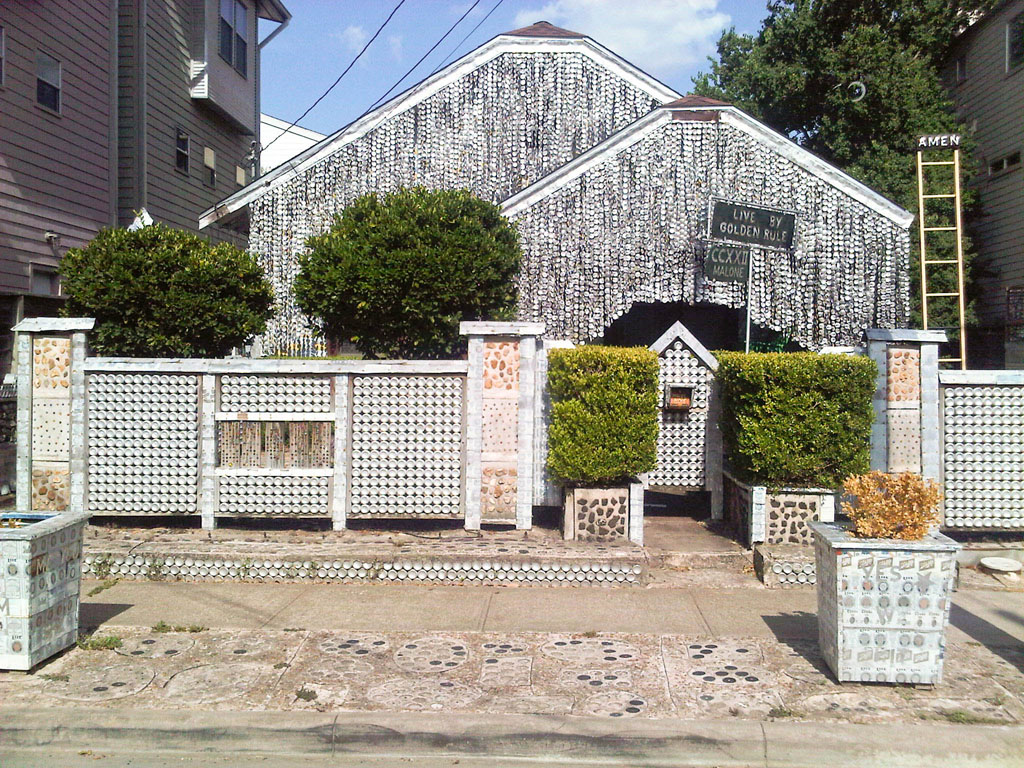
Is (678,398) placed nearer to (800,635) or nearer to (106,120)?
(800,635)

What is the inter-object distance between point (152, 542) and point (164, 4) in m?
12.9

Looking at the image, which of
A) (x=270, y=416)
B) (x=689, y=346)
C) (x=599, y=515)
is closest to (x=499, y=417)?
(x=599, y=515)

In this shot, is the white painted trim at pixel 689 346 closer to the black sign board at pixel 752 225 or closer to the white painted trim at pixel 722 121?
the black sign board at pixel 752 225

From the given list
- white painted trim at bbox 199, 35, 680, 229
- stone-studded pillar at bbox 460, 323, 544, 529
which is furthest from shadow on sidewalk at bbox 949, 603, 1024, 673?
white painted trim at bbox 199, 35, 680, 229

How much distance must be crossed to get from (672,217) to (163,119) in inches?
400

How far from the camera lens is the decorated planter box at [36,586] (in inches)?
223

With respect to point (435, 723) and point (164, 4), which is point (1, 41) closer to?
point (164, 4)

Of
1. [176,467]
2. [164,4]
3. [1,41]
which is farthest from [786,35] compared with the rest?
[176,467]

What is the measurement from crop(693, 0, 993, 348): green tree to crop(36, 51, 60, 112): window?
16.5 metres

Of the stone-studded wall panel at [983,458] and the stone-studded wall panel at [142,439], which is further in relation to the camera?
the stone-studded wall panel at [142,439]

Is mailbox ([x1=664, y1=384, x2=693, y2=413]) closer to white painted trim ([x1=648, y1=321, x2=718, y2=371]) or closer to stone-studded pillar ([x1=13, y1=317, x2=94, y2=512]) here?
white painted trim ([x1=648, y1=321, x2=718, y2=371])

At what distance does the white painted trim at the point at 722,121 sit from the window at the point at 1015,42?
8.33m

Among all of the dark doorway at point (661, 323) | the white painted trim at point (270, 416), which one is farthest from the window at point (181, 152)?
the white painted trim at point (270, 416)

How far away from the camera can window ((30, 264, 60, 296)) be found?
13.7m
